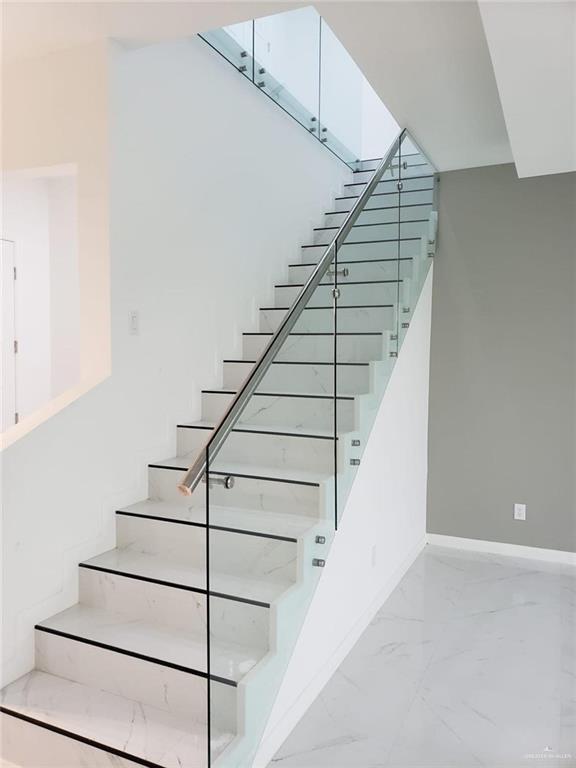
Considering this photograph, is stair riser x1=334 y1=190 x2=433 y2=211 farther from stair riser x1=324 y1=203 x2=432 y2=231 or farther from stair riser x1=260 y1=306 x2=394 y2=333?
stair riser x1=260 y1=306 x2=394 y2=333

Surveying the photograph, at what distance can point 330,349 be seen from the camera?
117 inches

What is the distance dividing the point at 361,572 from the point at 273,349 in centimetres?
157

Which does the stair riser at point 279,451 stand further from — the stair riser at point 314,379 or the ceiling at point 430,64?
the ceiling at point 430,64

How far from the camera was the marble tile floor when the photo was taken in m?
2.42

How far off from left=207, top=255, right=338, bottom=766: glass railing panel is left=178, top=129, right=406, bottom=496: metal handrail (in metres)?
0.03

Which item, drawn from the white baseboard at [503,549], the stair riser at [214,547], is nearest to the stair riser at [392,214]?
the stair riser at [214,547]

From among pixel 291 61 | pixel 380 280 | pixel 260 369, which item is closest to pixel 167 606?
pixel 260 369

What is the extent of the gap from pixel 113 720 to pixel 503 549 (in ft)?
11.1

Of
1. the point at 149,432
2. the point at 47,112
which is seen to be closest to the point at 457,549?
the point at 149,432

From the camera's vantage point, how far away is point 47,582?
9.07ft

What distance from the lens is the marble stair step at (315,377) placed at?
2.54 meters

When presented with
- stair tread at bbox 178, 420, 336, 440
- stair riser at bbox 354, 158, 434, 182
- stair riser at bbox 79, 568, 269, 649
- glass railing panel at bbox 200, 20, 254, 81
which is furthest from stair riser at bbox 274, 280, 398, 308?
glass railing panel at bbox 200, 20, 254, 81

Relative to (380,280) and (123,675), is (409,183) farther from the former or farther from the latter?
(123,675)

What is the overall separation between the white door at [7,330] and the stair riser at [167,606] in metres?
2.30
